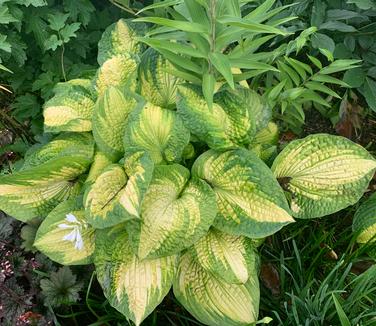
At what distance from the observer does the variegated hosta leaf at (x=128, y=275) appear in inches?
55.7

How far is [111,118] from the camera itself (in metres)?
1.49

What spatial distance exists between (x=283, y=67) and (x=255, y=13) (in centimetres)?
27

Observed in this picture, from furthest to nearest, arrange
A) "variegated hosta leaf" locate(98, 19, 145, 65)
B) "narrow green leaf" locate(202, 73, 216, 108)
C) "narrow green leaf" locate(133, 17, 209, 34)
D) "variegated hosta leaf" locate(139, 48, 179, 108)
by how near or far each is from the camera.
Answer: "variegated hosta leaf" locate(98, 19, 145, 65), "variegated hosta leaf" locate(139, 48, 179, 108), "narrow green leaf" locate(202, 73, 216, 108), "narrow green leaf" locate(133, 17, 209, 34)

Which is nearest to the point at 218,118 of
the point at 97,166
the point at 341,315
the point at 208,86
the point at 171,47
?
the point at 208,86

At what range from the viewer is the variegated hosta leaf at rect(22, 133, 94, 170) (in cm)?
154

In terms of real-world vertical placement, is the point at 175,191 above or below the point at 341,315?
above

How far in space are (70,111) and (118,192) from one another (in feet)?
1.23

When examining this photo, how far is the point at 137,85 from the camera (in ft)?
5.34

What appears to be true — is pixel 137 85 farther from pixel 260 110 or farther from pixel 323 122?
pixel 323 122

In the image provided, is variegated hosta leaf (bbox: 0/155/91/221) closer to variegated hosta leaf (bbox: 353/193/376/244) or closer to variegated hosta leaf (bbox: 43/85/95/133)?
variegated hosta leaf (bbox: 43/85/95/133)

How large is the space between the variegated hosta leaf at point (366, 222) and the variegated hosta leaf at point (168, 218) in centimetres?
57

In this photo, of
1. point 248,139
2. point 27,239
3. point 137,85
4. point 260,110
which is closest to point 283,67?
point 260,110

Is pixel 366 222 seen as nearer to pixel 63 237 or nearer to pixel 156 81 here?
pixel 156 81

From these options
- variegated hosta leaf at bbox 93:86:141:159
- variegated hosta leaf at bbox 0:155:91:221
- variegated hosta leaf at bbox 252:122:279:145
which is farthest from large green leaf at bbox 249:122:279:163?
variegated hosta leaf at bbox 0:155:91:221
